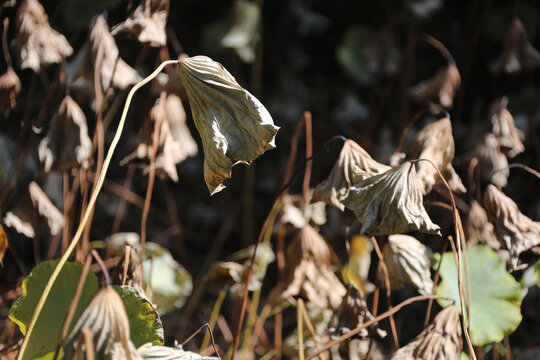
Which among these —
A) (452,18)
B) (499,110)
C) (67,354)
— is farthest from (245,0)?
(67,354)

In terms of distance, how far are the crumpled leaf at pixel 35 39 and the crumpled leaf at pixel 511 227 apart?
643mm

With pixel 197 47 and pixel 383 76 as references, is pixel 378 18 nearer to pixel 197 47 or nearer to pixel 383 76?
pixel 383 76

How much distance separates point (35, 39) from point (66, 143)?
0.16 metres

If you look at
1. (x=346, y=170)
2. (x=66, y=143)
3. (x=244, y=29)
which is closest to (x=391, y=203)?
(x=346, y=170)

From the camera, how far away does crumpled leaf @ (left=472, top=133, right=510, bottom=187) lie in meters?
0.83

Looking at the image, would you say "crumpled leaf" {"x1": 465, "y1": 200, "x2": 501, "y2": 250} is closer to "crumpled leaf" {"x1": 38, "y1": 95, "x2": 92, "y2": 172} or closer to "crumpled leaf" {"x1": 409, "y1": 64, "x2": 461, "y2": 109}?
"crumpled leaf" {"x1": 409, "y1": 64, "x2": 461, "y2": 109}

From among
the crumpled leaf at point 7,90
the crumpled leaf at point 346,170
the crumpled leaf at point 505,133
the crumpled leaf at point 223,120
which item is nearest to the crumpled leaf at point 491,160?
the crumpled leaf at point 505,133

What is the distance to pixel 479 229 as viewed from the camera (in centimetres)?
80

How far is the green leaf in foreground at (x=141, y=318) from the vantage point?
558mm

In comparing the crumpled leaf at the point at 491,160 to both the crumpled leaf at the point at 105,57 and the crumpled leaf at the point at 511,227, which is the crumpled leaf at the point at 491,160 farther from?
the crumpled leaf at the point at 105,57

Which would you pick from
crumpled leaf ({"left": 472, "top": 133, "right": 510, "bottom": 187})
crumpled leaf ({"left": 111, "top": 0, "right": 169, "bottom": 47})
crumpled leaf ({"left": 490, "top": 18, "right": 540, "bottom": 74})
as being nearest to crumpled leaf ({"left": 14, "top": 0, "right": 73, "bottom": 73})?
crumpled leaf ({"left": 111, "top": 0, "right": 169, "bottom": 47})

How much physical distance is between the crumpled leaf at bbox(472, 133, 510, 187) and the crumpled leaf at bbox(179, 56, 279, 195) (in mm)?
448

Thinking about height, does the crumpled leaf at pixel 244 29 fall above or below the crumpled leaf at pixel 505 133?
above

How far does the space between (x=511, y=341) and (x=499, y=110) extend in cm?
59
